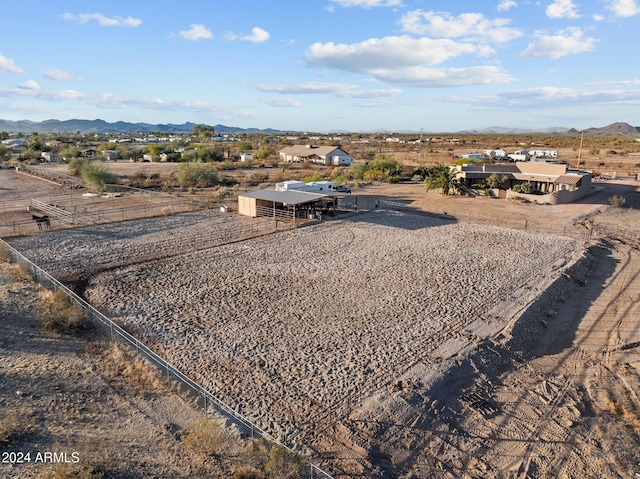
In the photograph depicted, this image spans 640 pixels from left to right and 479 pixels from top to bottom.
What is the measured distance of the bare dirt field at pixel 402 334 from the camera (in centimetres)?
938

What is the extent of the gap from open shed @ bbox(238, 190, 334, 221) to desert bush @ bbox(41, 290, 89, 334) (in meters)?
15.2

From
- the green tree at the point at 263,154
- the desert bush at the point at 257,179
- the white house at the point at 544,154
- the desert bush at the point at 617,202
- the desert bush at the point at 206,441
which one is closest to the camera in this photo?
the desert bush at the point at 206,441

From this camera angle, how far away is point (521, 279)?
1847 centimetres

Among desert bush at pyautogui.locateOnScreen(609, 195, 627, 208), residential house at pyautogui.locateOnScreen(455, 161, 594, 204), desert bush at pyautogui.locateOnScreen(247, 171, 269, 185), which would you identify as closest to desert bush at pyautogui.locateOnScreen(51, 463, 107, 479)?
residential house at pyautogui.locateOnScreen(455, 161, 594, 204)

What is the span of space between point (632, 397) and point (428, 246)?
1254 centimetres

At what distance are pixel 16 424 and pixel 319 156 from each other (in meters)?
58.2

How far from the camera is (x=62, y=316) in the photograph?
13.5 meters

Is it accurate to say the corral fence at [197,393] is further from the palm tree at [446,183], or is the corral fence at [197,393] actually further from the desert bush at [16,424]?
the palm tree at [446,183]

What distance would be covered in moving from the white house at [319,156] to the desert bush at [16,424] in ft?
185

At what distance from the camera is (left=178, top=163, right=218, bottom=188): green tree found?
1706 inches

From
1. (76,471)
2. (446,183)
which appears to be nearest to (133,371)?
(76,471)

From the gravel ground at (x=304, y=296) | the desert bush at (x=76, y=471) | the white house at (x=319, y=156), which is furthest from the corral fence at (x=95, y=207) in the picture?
the white house at (x=319, y=156)

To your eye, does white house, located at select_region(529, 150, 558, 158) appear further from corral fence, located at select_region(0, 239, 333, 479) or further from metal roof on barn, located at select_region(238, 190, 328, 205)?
corral fence, located at select_region(0, 239, 333, 479)

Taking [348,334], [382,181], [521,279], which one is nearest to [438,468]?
[348,334]
